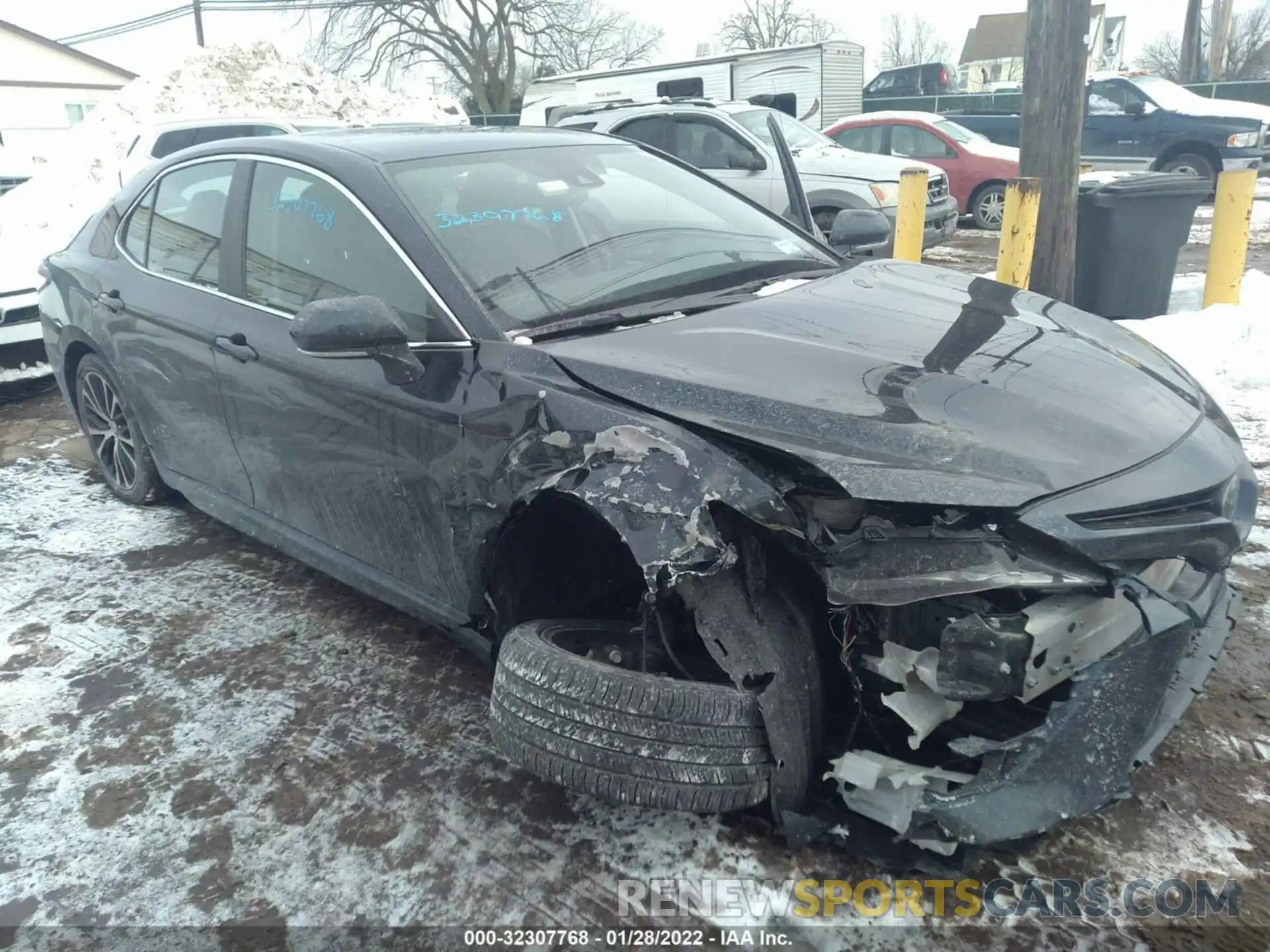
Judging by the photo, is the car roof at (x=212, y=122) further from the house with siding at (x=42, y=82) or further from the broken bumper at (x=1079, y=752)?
the house with siding at (x=42, y=82)

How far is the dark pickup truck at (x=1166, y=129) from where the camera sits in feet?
46.7

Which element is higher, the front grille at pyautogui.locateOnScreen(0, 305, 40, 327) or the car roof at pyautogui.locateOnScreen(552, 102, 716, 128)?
the car roof at pyautogui.locateOnScreen(552, 102, 716, 128)

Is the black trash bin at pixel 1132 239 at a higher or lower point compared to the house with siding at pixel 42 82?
lower

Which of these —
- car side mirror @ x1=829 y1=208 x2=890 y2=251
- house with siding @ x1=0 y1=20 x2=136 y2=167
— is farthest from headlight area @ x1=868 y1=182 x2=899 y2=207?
house with siding @ x1=0 y1=20 x2=136 y2=167

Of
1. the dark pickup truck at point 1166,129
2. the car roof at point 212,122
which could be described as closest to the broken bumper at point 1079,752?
the car roof at point 212,122

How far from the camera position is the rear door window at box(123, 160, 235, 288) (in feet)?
11.8

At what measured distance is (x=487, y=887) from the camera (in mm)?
2338

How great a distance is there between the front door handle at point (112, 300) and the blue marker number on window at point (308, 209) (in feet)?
3.74

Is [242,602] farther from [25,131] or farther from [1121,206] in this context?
[25,131]

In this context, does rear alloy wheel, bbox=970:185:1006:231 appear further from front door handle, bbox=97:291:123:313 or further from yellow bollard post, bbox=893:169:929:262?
front door handle, bbox=97:291:123:313

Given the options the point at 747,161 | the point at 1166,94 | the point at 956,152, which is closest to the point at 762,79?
the point at 956,152

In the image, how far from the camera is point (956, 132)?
45.2 ft

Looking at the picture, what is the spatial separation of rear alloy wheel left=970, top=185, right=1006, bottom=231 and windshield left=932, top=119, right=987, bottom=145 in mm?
774

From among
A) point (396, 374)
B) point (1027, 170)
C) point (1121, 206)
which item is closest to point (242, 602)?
point (396, 374)
